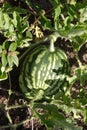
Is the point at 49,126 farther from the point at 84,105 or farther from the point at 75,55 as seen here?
the point at 75,55

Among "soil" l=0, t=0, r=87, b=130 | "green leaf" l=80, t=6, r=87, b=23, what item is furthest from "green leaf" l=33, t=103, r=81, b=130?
"green leaf" l=80, t=6, r=87, b=23

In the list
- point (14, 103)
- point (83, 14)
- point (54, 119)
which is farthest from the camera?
point (14, 103)

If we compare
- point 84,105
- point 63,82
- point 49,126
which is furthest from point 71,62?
point 49,126

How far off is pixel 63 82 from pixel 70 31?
0.54 meters

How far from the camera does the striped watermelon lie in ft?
10.3

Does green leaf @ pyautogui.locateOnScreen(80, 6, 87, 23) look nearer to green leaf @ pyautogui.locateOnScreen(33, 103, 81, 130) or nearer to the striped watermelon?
the striped watermelon

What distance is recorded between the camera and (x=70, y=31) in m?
2.81

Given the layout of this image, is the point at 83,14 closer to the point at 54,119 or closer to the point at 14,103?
the point at 54,119

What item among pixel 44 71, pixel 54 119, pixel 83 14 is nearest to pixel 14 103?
pixel 44 71

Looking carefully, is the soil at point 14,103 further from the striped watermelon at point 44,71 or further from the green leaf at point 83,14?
the green leaf at point 83,14

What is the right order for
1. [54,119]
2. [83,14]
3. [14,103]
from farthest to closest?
[14,103], [83,14], [54,119]

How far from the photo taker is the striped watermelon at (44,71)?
10.3 ft

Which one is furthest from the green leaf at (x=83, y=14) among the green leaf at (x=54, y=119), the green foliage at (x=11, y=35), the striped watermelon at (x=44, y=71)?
the green leaf at (x=54, y=119)

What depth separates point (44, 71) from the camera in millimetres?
3150
